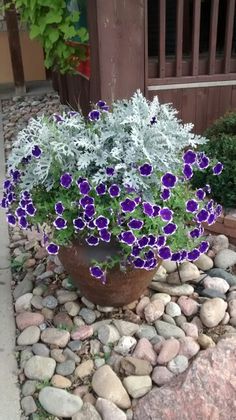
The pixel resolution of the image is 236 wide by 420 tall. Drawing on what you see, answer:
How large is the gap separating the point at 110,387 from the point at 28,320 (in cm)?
53

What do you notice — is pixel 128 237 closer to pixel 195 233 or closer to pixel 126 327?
pixel 195 233

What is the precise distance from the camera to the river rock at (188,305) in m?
2.16

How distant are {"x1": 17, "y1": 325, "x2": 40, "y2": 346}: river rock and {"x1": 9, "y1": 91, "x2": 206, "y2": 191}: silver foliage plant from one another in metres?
0.61

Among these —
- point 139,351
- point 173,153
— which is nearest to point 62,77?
point 173,153

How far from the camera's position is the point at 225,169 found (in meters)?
2.66

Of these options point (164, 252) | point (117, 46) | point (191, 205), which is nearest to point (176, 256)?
point (164, 252)

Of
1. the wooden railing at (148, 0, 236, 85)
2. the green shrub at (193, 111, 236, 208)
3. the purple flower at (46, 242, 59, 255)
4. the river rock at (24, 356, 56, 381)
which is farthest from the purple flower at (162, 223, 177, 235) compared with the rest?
the wooden railing at (148, 0, 236, 85)

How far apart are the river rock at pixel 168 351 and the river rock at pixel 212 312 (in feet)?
0.69

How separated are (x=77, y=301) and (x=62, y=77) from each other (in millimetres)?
3715

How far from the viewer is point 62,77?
537 cm

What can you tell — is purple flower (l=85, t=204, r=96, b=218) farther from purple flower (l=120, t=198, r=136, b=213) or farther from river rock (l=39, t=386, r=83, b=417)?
river rock (l=39, t=386, r=83, b=417)

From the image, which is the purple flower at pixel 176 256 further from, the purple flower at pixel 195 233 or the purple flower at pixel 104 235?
the purple flower at pixel 104 235

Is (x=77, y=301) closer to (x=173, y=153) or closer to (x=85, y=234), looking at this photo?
(x=85, y=234)

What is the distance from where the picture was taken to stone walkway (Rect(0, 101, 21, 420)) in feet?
5.72
